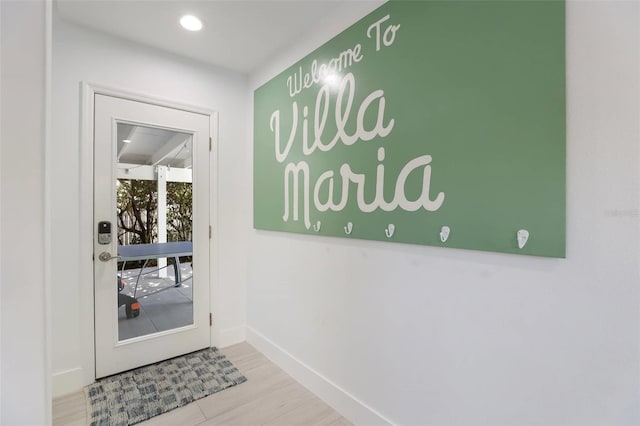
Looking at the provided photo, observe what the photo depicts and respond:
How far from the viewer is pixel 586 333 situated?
992 millimetres

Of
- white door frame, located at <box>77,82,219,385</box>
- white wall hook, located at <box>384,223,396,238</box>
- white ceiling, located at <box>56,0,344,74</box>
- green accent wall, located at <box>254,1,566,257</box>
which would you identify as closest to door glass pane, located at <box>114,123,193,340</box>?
white door frame, located at <box>77,82,219,385</box>

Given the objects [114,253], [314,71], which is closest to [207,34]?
[314,71]

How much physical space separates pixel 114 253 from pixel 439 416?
2.38 metres

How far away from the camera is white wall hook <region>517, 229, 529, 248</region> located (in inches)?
43.2

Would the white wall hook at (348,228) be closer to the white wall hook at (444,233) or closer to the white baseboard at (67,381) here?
the white wall hook at (444,233)

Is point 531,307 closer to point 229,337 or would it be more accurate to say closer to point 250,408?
point 250,408

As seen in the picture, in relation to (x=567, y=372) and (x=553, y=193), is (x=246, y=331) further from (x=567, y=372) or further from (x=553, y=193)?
(x=553, y=193)

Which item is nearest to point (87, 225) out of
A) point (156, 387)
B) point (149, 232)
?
point (149, 232)

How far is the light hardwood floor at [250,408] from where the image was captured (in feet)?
5.81

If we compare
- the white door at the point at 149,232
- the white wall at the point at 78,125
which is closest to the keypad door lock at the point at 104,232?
the white door at the point at 149,232

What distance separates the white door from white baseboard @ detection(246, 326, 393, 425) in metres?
0.65

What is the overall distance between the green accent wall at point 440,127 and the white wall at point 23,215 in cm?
133

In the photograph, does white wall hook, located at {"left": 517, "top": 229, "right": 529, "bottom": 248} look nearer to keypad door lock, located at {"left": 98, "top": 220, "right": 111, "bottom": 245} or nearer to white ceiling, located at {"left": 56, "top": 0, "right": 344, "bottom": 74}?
white ceiling, located at {"left": 56, "top": 0, "right": 344, "bottom": 74}

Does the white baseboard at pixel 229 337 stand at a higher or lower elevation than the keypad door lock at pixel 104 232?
lower
